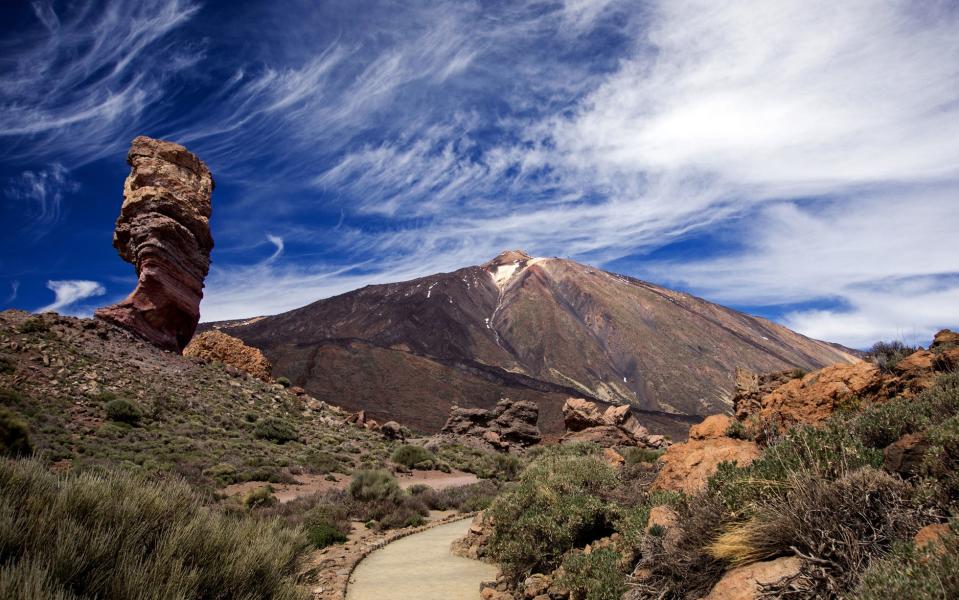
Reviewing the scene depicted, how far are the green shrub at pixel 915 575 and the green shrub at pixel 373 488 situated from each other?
14.1 metres

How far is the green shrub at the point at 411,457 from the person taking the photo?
26188 mm

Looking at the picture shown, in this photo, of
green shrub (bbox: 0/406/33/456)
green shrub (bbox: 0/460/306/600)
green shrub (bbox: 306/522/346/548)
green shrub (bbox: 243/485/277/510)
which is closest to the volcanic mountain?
green shrub (bbox: 243/485/277/510)

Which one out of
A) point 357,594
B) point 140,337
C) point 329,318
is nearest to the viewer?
point 357,594

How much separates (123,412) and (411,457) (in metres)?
13.3

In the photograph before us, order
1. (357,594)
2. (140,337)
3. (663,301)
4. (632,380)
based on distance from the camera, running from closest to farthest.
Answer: (357,594) → (140,337) → (632,380) → (663,301)

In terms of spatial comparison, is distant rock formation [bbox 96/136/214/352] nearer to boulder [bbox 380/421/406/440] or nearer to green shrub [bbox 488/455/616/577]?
boulder [bbox 380/421/406/440]

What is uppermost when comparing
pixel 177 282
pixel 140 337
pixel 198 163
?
pixel 198 163

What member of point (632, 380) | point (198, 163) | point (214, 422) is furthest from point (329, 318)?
point (214, 422)

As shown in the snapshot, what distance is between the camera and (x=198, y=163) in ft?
107

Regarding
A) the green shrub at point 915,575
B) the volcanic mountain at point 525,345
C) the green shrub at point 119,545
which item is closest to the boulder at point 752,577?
the green shrub at point 915,575

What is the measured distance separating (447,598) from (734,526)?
5.31 m

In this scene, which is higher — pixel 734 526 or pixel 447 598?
pixel 734 526

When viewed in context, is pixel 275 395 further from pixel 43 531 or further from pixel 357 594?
pixel 43 531

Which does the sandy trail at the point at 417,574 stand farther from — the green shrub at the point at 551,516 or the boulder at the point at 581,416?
the boulder at the point at 581,416
